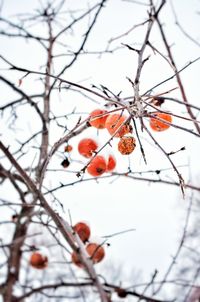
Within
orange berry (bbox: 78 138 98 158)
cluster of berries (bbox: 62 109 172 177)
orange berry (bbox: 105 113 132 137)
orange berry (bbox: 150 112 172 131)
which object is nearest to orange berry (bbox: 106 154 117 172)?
cluster of berries (bbox: 62 109 172 177)

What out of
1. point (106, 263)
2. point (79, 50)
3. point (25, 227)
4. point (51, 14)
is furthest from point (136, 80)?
point (106, 263)

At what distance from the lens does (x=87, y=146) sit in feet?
6.73

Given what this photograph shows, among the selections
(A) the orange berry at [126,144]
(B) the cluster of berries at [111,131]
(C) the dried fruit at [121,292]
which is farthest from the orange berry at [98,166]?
(C) the dried fruit at [121,292]

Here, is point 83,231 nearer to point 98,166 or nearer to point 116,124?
point 98,166

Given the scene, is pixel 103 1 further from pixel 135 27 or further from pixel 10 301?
pixel 10 301

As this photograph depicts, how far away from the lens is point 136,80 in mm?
1349

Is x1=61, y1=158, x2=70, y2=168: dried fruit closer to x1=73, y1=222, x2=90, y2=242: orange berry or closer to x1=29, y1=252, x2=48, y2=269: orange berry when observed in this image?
x1=73, y1=222, x2=90, y2=242: orange berry

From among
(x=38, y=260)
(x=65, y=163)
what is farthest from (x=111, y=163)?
(x=38, y=260)

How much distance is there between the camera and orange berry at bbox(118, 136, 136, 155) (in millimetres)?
1396

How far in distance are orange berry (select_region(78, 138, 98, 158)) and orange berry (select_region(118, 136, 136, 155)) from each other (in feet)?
2.05

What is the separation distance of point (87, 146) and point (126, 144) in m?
0.68

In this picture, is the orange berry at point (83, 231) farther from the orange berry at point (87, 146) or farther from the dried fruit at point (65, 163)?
the orange berry at point (87, 146)

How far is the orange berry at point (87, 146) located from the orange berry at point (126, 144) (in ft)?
2.05

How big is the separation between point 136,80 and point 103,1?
1.66 meters
